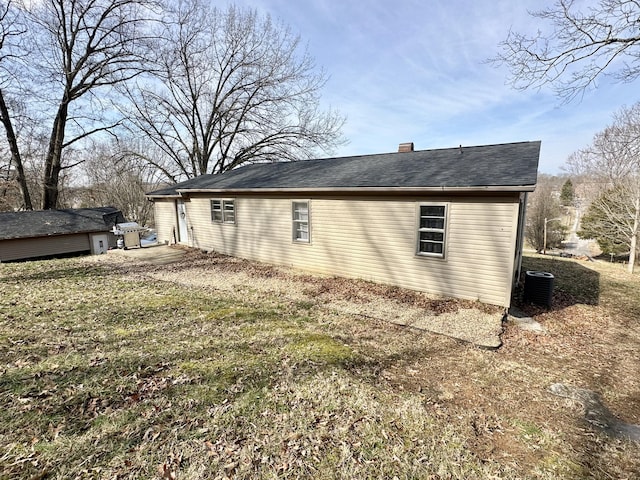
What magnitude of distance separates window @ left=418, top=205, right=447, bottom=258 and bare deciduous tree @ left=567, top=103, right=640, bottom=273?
1172 centimetres

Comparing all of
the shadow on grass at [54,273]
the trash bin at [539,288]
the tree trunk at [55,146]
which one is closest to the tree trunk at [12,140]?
the tree trunk at [55,146]

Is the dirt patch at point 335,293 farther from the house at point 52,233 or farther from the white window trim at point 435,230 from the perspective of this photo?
the house at point 52,233

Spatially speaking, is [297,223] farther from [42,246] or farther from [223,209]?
[42,246]

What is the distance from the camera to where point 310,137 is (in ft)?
70.2

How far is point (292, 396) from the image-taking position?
3576mm

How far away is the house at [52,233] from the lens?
20.0m

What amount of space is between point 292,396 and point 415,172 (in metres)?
6.84

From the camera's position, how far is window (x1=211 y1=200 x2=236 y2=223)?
12.2 metres

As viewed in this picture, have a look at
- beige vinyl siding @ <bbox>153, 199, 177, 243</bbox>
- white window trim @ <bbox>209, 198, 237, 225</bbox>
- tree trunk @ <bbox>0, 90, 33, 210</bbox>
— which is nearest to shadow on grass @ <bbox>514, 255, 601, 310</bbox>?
white window trim @ <bbox>209, 198, 237, 225</bbox>

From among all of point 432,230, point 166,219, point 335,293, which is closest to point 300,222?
point 335,293

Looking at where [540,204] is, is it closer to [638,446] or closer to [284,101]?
[284,101]

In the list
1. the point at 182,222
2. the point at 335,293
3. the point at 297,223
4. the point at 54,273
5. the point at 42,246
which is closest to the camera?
the point at 335,293

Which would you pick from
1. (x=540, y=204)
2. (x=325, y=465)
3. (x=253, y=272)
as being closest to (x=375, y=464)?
(x=325, y=465)

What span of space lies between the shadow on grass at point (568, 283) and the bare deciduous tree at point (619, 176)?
395 centimetres
